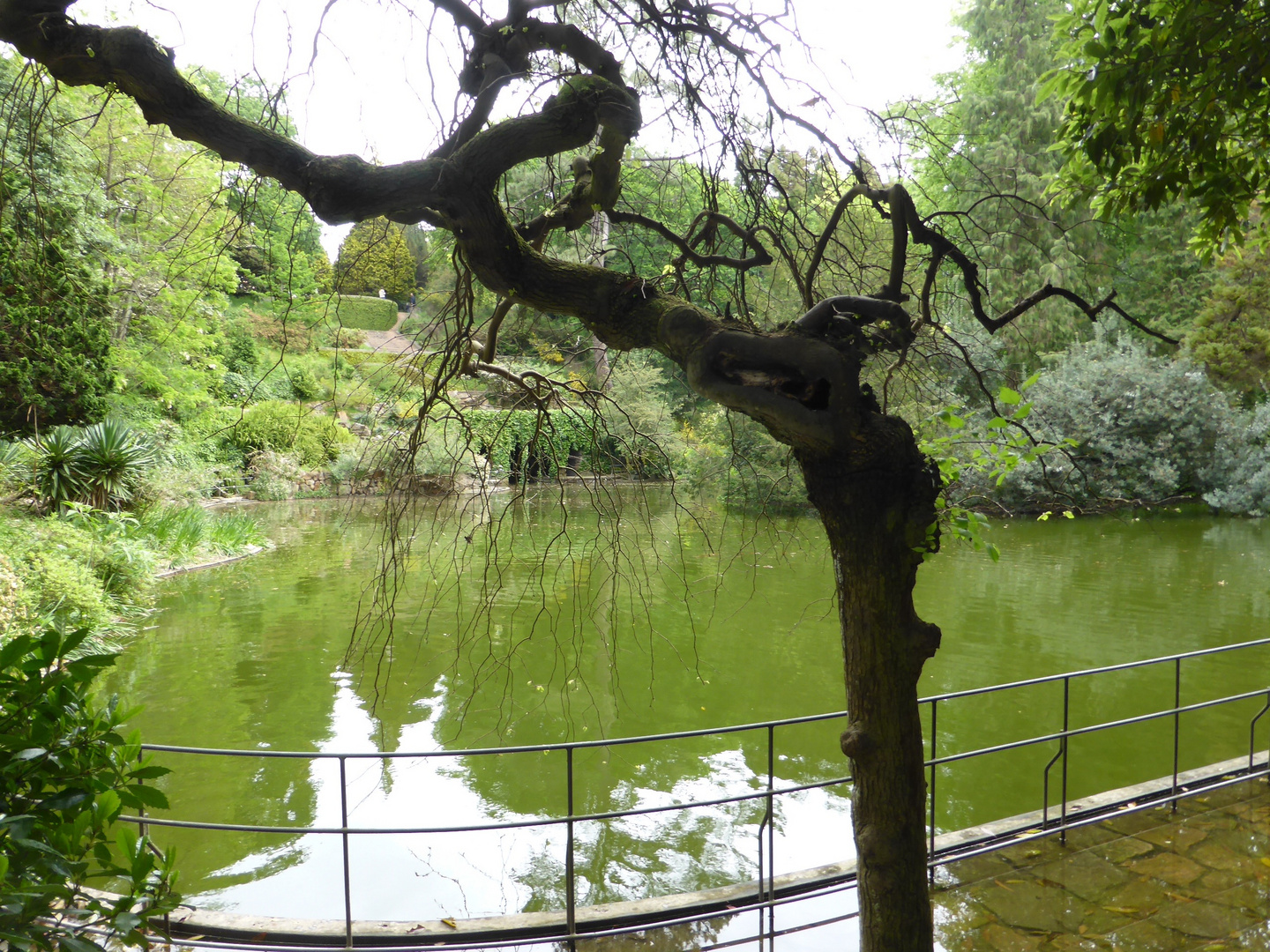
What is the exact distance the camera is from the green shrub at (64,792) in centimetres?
170

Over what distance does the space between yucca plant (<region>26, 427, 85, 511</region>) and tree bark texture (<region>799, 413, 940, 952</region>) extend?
1222cm

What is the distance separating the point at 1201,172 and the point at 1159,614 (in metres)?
7.96

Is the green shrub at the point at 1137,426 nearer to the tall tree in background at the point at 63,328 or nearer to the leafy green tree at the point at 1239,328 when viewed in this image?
the leafy green tree at the point at 1239,328

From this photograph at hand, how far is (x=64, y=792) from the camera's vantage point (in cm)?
186

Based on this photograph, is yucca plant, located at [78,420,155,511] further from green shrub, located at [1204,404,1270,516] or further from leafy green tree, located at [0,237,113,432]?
green shrub, located at [1204,404,1270,516]

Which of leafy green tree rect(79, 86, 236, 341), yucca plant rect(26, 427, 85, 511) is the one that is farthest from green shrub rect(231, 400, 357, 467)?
yucca plant rect(26, 427, 85, 511)

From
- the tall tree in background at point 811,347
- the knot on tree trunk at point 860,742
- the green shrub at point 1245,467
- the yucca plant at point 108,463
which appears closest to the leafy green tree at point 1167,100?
the tall tree in background at point 811,347

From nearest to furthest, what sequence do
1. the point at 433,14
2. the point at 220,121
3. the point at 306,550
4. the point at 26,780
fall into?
the point at 26,780 < the point at 220,121 < the point at 433,14 < the point at 306,550

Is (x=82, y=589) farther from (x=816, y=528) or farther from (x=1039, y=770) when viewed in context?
(x=816, y=528)

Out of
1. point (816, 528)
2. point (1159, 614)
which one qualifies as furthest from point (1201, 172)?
point (816, 528)

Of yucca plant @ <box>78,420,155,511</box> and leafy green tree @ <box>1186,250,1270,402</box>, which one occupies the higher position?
leafy green tree @ <box>1186,250,1270,402</box>

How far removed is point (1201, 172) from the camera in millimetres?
3996

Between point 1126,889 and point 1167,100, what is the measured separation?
356 cm

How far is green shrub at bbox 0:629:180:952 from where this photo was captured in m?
1.70
